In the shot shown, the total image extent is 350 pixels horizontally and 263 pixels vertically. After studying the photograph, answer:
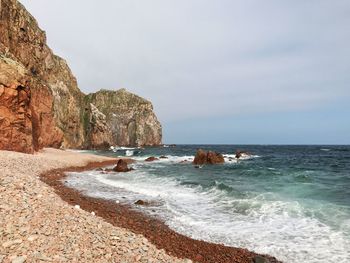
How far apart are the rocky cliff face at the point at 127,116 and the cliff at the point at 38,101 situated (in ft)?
1.59

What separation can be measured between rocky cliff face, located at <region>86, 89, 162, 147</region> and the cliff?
0.48 m

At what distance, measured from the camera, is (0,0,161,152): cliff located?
36.5 m

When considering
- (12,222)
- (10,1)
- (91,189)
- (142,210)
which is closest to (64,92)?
(10,1)

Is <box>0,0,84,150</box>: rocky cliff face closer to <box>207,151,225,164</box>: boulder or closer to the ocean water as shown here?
<box>207,151,225,164</box>: boulder

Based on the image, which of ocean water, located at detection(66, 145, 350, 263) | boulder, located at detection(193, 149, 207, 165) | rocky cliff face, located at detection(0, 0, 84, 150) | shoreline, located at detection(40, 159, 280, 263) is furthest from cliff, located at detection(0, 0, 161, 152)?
boulder, located at detection(193, 149, 207, 165)

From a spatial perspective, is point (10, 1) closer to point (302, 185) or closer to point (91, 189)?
point (91, 189)

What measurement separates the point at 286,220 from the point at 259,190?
9124 mm

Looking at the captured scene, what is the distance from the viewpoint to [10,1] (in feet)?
211

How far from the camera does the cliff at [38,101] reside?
120 feet

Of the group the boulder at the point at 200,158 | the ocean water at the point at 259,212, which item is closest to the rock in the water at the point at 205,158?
the boulder at the point at 200,158

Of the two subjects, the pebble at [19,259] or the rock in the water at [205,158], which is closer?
the pebble at [19,259]

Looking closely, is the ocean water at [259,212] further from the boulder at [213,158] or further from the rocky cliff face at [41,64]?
the rocky cliff face at [41,64]

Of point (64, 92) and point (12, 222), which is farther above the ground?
point (64, 92)

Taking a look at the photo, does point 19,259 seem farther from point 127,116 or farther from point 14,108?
point 127,116
